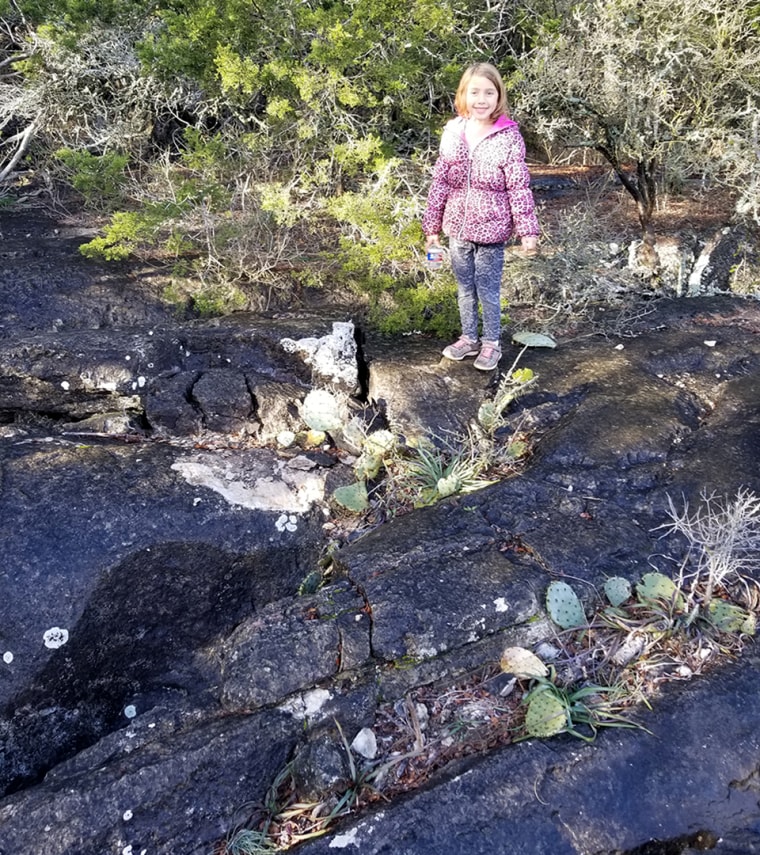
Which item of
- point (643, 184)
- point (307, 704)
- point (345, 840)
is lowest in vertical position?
point (345, 840)

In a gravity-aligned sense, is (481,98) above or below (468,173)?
above

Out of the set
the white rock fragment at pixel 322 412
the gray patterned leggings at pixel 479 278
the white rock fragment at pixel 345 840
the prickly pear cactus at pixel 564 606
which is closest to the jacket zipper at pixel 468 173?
the gray patterned leggings at pixel 479 278

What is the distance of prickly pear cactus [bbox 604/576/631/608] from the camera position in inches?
116

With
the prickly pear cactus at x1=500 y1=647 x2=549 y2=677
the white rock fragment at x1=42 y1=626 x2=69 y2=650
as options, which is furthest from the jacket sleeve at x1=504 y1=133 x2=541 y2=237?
the white rock fragment at x1=42 y1=626 x2=69 y2=650

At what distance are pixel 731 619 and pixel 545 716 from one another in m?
0.93

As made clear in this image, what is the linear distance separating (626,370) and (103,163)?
4351 mm

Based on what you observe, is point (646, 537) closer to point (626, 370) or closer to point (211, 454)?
point (626, 370)

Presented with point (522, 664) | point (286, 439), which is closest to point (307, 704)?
point (522, 664)

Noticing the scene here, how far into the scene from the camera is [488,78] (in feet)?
12.0

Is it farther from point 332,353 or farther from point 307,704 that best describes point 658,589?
point 332,353

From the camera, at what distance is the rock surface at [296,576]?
7.77 feet

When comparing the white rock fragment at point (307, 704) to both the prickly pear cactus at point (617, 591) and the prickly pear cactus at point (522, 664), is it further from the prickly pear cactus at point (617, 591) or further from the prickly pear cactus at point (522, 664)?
the prickly pear cactus at point (617, 591)

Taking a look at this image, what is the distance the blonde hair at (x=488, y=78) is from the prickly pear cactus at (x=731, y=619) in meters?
2.82

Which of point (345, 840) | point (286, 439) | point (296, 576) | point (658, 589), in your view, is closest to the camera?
point (345, 840)
